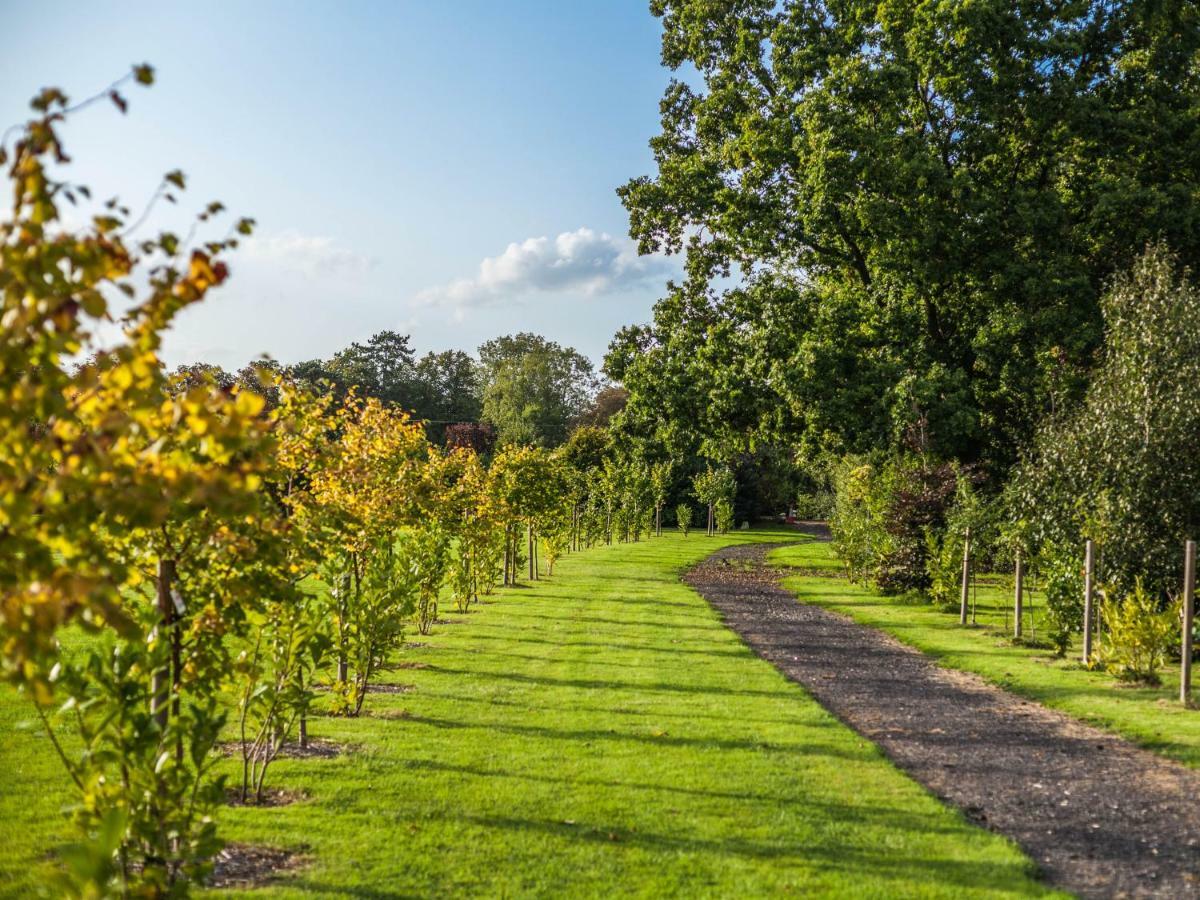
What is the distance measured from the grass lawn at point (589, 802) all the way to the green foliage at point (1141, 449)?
17.5ft

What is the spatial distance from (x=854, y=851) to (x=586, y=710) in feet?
13.7

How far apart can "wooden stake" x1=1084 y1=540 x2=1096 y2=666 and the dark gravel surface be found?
1798 mm

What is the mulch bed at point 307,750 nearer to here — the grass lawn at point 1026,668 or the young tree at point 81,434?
the young tree at point 81,434

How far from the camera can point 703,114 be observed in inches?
952

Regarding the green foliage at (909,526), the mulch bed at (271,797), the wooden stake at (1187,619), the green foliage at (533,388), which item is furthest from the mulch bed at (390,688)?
the green foliage at (533,388)

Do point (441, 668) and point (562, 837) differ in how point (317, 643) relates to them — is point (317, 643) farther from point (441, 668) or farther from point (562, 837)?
point (441, 668)

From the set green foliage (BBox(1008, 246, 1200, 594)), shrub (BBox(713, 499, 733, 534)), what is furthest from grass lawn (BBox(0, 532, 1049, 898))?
shrub (BBox(713, 499, 733, 534))

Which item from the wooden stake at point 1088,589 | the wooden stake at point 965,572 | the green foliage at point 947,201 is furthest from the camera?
the green foliage at point 947,201

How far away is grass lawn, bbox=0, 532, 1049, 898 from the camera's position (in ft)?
18.0

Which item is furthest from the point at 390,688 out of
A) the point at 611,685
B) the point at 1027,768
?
the point at 1027,768

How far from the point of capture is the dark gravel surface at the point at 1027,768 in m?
6.04

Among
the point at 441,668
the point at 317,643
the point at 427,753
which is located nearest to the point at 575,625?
the point at 441,668

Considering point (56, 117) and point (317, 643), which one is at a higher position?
point (56, 117)

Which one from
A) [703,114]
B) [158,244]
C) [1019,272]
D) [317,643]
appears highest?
[703,114]
